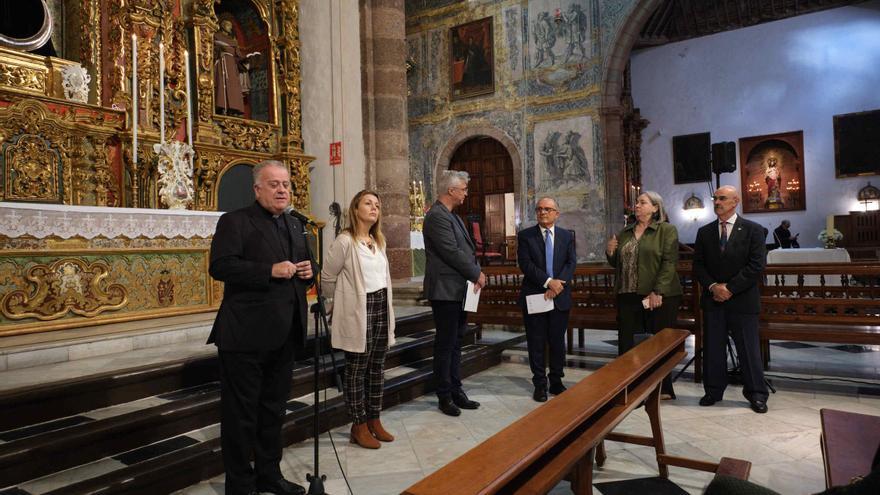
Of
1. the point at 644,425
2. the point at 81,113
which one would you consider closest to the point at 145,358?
the point at 81,113

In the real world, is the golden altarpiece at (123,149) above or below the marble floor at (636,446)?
above

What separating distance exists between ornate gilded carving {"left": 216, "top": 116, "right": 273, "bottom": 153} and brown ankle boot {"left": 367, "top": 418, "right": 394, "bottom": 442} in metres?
4.56

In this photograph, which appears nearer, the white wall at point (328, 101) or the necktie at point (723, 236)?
the necktie at point (723, 236)

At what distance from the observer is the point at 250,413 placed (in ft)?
8.61

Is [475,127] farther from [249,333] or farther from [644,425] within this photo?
[249,333]

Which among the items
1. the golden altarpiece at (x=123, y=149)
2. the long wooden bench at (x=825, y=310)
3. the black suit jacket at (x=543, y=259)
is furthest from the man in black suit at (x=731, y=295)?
the golden altarpiece at (x=123, y=149)

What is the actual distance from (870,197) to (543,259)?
16.3m

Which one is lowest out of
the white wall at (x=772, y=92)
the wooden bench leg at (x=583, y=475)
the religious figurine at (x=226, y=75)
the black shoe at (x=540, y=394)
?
the black shoe at (x=540, y=394)

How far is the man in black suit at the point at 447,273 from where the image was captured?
403 cm

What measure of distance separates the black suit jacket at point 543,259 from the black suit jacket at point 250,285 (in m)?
2.27

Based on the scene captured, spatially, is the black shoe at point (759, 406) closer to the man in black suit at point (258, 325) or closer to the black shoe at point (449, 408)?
the black shoe at point (449, 408)

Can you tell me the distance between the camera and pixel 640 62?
786 inches

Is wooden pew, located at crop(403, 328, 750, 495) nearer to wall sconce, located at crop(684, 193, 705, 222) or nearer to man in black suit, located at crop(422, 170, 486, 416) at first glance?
man in black suit, located at crop(422, 170, 486, 416)

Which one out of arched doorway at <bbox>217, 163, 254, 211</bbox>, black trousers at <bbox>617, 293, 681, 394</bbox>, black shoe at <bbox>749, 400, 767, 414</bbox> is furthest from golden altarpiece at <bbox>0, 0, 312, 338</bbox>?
black shoe at <bbox>749, 400, 767, 414</bbox>
